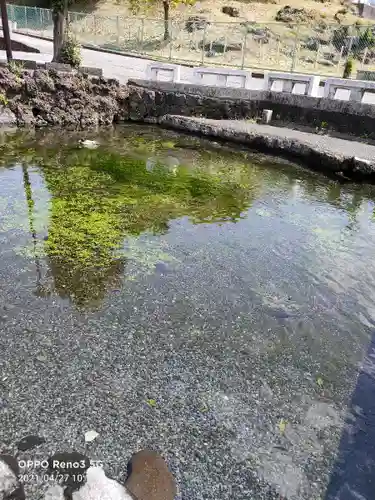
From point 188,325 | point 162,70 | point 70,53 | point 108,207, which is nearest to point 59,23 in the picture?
point 70,53

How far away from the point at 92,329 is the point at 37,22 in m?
32.2

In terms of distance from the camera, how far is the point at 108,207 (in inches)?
308

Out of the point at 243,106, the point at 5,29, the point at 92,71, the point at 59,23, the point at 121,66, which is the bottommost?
the point at 243,106

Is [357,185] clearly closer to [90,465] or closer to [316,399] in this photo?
[316,399]

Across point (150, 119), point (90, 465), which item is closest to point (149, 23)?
point (150, 119)

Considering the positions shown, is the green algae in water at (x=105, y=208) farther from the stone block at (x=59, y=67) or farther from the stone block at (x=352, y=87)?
the stone block at (x=352, y=87)

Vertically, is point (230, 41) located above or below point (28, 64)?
above

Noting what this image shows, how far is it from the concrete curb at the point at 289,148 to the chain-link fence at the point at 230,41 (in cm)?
697

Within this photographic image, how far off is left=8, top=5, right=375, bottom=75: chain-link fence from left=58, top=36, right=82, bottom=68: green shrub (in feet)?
24.4

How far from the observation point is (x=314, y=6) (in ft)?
135

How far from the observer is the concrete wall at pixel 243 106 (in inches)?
501

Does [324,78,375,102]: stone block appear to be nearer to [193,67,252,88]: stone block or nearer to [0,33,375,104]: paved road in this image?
[0,33,375,104]: paved road

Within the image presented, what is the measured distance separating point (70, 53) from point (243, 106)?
644cm

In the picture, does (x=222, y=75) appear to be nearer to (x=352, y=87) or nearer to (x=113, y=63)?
(x=352, y=87)
